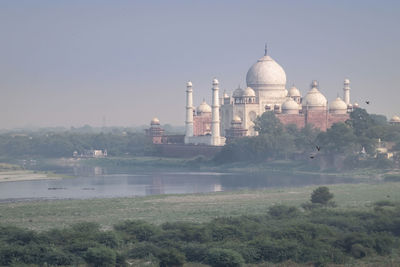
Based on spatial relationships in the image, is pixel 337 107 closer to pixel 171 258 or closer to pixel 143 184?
pixel 143 184

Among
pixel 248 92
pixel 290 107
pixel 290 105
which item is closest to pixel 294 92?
pixel 290 105

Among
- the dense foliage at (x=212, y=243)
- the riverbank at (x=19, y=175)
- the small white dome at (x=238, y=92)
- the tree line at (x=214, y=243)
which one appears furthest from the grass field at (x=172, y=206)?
the small white dome at (x=238, y=92)

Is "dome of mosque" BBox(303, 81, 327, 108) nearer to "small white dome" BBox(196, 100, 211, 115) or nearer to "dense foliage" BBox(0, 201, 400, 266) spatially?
"small white dome" BBox(196, 100, 211, 115)

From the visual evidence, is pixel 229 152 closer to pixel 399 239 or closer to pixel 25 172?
pixel 25 172

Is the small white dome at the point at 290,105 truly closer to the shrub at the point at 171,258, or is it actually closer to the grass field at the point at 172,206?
the grass field at the point at 172,206

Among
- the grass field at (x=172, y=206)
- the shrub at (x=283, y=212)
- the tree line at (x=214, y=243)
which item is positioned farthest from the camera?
the grass field at (x=172, y=206)
